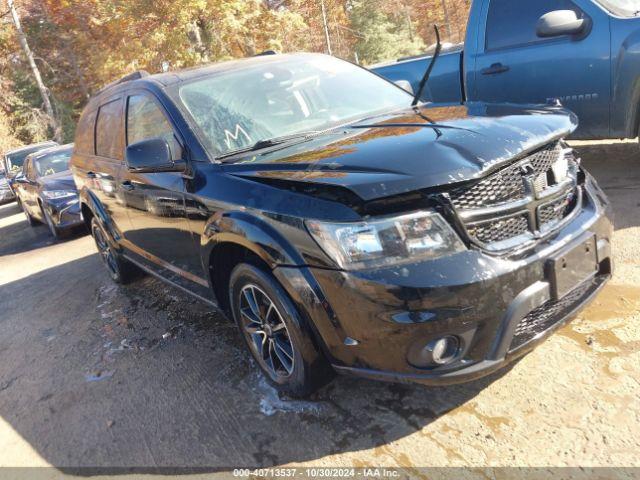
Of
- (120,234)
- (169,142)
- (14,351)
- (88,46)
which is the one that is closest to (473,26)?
(169,142)

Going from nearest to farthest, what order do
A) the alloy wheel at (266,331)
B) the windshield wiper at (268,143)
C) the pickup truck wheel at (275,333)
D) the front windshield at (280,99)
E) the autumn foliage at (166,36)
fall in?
the pickup truck wheel at (275,333), the alloy wheel at (266,331), the windshield wiper at (268,143), the front windshield at (280,99), the autumn foliage at (166,36)

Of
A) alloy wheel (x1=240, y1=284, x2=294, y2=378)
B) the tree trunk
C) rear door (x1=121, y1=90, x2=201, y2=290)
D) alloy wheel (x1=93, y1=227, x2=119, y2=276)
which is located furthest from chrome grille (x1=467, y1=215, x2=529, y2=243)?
the tree trunk

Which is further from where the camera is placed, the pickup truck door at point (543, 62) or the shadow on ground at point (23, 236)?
the shadow on ground at point (23, 236)

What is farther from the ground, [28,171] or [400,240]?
[400,240]

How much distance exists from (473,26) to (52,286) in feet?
17.6

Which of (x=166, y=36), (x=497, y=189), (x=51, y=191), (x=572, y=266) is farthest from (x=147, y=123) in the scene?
(x=166, y=36)

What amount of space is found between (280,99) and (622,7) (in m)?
3.33

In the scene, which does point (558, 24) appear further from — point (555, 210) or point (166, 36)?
point (166, 36)

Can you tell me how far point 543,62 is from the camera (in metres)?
4.91

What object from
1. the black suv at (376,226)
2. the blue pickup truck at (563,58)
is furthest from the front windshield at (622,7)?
the black suv at (376,226)

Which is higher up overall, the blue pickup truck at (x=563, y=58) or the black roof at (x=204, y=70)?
the black roof at (x=204, y=70)

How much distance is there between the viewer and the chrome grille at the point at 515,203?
85.3 inches

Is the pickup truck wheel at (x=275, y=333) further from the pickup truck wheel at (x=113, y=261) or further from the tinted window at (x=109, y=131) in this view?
the pickup truck wheel at (x=113, y=261)

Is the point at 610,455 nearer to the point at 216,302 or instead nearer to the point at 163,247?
the point at 216,302
